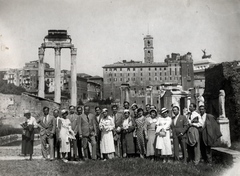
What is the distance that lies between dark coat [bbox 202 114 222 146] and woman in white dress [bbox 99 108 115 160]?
2.99 m

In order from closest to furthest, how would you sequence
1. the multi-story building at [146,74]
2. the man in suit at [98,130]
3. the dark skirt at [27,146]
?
the dark skirt at [27,146] < the man in suit at [98,130] < the multi-story building at [146,74]

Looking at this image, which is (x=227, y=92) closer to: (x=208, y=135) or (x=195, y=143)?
(x=208, y=135)

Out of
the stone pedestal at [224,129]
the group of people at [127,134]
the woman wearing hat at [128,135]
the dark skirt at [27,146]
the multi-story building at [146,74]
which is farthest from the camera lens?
the multi-story building at [146,74]

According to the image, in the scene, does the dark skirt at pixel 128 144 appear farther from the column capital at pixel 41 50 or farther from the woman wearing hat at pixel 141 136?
the column capital at pixel 41 50

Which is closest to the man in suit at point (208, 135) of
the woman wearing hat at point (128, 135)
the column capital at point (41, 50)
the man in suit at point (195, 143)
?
the man in suit at point (195, 143)

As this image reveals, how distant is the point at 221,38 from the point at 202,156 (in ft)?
17.0

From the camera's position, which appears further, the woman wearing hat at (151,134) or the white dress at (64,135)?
the white dress at (64,135)

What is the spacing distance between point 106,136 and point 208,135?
3.29 m

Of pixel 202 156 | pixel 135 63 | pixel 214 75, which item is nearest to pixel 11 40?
pixel 202 156

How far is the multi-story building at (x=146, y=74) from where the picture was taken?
304 ft

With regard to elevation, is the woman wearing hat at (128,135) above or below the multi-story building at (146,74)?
below

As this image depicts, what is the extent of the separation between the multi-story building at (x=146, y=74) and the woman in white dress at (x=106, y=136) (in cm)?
8184

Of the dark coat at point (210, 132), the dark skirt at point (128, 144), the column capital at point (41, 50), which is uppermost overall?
the column capital at point (41, 50)

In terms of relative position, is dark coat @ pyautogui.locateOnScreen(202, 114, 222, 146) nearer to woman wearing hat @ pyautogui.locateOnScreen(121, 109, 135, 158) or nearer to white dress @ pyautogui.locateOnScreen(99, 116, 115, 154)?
woman wearing hat @ pyautogui.locateOnScreen(121, 109, 135, 158)
